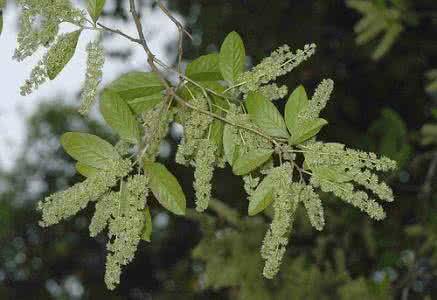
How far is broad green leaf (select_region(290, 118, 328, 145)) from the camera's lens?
1260 millimetres

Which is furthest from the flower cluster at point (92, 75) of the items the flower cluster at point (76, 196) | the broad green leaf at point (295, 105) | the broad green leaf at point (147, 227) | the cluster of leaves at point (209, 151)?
the broad green leaf at point (295, 105)

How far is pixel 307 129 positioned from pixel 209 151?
16 centimetres

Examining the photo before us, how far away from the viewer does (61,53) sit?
1271 mm

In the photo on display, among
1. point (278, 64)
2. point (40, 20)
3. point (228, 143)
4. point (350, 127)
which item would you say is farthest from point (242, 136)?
point (350, 127)

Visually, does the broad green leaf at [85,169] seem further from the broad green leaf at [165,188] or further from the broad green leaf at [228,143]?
the broad green leaf at [228,143]

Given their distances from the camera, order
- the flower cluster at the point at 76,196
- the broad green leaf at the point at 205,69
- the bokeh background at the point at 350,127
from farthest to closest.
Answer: the bokeh background at the point at 350,127
the broad green leaf at the point at 205,69
the flower cluster at the point at 76,196

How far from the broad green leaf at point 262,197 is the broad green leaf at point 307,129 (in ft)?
0.26

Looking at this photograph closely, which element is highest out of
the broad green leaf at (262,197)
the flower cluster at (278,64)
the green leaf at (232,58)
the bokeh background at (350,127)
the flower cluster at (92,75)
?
the flower cluster at (92,75)

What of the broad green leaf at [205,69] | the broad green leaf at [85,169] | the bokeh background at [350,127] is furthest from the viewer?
the bokeh background at [350,127]

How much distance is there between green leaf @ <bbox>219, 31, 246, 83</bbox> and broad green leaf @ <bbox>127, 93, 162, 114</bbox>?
4.8 inches

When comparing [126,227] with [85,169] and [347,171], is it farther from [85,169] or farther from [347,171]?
[347,171]

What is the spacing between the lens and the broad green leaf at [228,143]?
132 centimetres

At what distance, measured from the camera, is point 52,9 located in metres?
1.24

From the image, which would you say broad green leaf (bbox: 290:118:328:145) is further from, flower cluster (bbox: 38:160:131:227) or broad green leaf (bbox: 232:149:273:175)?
flower cluster (bbox: 38:160:131:227)
